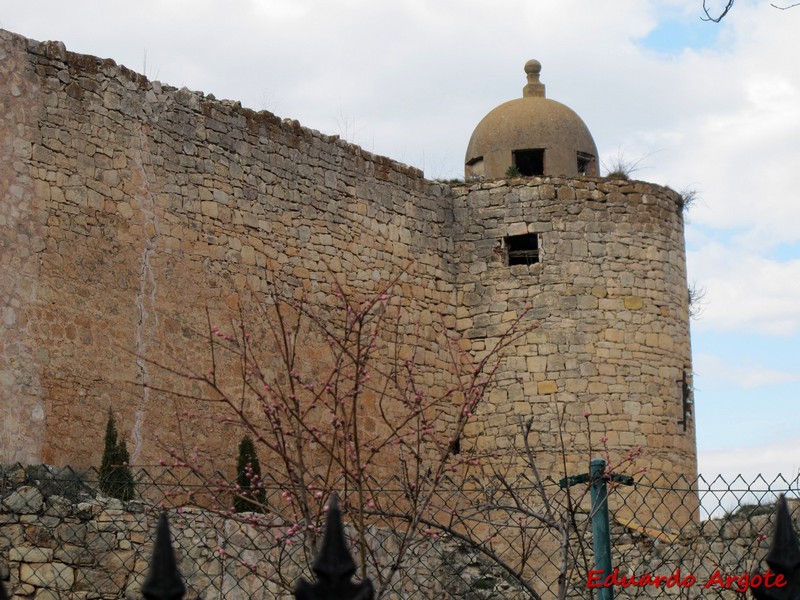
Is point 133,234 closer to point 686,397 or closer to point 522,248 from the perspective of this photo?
point 522,248

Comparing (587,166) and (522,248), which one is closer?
(522,248)

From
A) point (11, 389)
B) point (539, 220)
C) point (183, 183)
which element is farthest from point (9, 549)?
point (539, 220)

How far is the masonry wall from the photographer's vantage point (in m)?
10.7

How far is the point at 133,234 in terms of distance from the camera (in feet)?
37.8

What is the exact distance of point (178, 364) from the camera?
11641 mm

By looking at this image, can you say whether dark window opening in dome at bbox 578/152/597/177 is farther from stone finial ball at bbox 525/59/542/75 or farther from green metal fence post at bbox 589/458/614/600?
green metal fence post at bbox 589/458/614/600

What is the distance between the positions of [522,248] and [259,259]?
10.0 feet

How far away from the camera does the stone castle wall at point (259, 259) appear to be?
426 inches

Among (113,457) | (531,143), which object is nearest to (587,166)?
(531,143)

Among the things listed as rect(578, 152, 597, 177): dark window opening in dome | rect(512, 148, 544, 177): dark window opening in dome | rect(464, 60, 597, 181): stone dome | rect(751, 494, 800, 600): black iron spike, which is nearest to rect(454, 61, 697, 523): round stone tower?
rect(464, 60, 597, 181): stone dome

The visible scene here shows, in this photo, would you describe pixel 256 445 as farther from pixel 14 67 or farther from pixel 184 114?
pixel 14 67

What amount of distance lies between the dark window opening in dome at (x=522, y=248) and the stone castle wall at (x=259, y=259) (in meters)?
0.09

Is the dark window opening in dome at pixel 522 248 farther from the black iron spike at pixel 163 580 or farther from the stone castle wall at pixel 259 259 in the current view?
the black iron spike at pixel 163 580

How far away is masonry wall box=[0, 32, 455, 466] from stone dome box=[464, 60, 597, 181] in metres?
1.92
